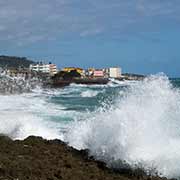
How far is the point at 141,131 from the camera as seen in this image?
1091 centimetres

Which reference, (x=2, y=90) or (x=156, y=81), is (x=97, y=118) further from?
(x=2, y=90)

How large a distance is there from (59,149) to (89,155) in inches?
28.1

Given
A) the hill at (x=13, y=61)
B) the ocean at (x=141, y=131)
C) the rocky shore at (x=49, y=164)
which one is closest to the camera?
the rocky shore at (x=49, y=164)

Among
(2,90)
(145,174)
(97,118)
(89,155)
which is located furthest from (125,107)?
(2,90)

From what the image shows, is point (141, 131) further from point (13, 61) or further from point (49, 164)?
point (13, 61)

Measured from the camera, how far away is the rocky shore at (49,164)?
8.03 meters

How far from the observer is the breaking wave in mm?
10203

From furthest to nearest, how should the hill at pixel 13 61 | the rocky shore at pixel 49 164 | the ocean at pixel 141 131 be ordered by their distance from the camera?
the hill at pixel 13 61
the ocean at pixel 141 131
the rocky shore at pixel 49 164

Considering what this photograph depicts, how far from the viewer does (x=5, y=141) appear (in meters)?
11.0

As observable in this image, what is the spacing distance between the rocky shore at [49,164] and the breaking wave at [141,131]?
59 cm

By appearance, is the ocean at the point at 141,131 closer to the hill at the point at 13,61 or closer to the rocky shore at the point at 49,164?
the rocky shore at the point at 49,164

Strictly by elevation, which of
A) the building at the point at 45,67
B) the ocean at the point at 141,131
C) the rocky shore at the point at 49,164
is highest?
the building at the point at 45,67

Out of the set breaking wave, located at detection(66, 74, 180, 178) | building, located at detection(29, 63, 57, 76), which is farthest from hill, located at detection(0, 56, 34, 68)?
breaking wave, located at detection(66, 74, 180, 178)

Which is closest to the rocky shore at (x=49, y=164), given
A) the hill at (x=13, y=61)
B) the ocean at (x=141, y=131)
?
the ocean at (x=141, y=131)
